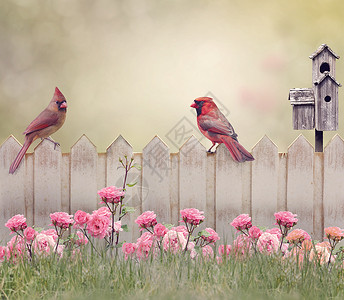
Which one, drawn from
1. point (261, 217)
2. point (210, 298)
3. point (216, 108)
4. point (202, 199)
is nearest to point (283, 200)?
point (261, 217)

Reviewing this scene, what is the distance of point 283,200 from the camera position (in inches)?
144

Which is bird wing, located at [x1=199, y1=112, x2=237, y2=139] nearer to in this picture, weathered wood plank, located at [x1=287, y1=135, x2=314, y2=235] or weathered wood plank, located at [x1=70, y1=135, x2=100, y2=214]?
weathered wood plank, located at [x1=287, y1=135, x2=314, y2=235]

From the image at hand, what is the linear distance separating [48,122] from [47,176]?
0.47 m

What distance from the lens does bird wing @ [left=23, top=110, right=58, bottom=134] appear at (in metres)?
3.56

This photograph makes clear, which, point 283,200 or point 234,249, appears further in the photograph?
point 283,200

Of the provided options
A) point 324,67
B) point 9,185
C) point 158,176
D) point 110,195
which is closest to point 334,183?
point 324,67

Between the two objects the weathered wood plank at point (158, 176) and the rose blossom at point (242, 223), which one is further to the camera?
the weathered wood plank at point (158, 176)

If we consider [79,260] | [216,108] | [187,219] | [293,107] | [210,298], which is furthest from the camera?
[293,107]

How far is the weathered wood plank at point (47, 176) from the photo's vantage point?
3.66 meters

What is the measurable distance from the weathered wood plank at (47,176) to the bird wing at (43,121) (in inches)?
5.7

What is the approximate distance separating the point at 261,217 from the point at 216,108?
1.00 metres

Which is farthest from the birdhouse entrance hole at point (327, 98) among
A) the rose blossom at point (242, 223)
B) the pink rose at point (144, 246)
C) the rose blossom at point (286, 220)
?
the pink rose at point (144, 246)

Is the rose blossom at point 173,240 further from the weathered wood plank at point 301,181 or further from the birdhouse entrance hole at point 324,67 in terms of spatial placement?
the birdhouse entrance hole at point 324,67

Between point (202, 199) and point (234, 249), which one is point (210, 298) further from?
point (202, 199)
